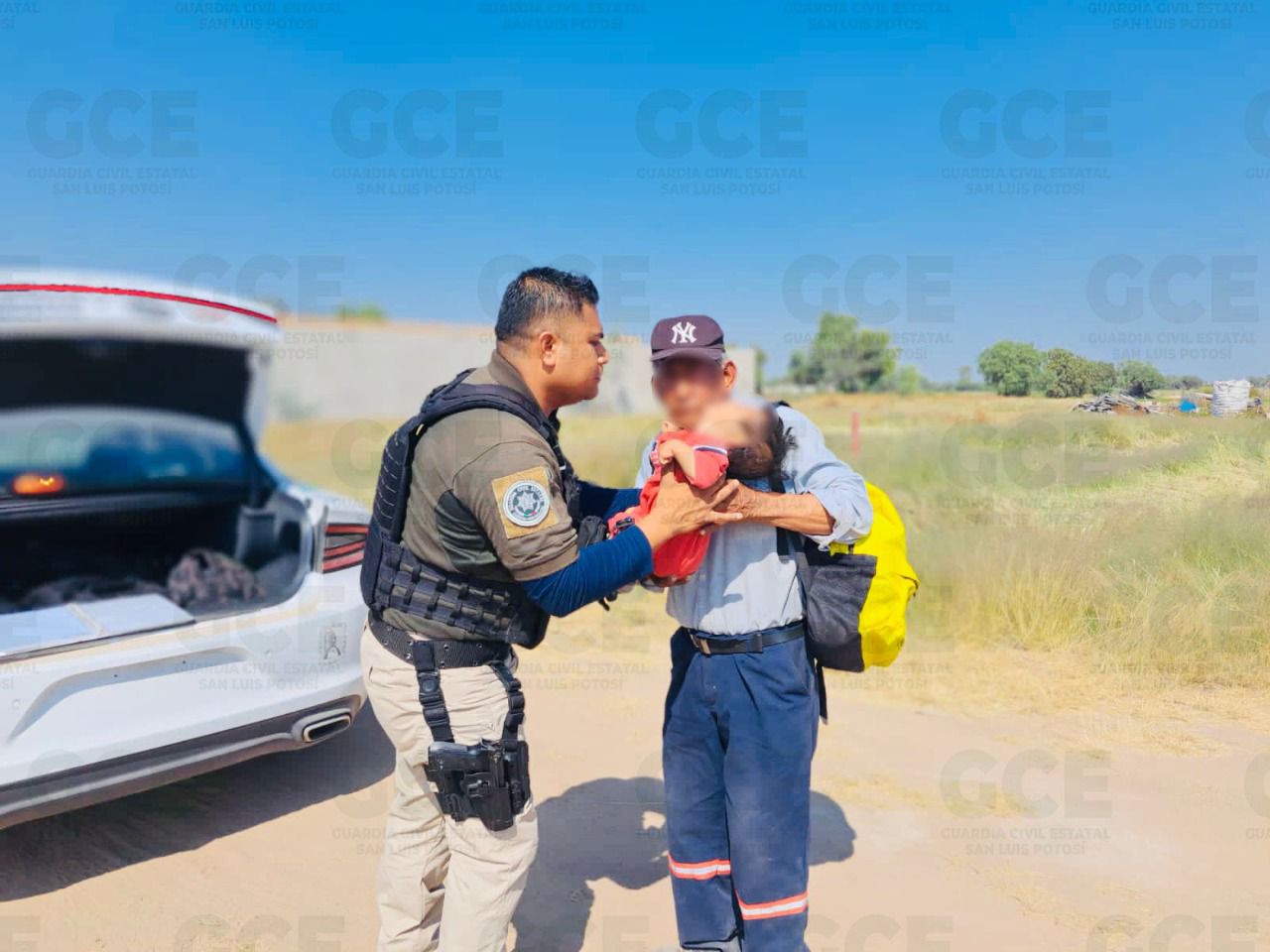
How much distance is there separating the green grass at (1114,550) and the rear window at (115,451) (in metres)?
0.42

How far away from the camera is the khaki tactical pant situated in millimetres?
2082

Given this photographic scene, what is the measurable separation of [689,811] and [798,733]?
389mm

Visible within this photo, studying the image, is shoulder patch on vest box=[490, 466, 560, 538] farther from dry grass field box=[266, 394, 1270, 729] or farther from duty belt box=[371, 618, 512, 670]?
dry grass field box=[266, 394, 1270, 729]

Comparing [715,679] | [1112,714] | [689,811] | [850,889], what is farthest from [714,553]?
[1112,714]

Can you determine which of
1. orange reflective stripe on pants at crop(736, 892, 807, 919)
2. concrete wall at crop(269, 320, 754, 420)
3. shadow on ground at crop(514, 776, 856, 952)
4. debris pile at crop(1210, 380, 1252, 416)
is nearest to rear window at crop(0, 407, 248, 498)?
shadow on ground at crop(514, 776, 856, 952)

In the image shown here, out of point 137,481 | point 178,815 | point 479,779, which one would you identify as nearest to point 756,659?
point 479,779

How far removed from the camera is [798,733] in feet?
7.30

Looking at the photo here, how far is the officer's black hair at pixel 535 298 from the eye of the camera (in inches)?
83.6

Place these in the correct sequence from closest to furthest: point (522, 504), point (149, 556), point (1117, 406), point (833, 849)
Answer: point (522, 504) < point (833, 849) < point (1117, 406) < point (149, 556)

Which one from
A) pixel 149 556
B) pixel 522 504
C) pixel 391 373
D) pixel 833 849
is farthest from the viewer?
pixel 391 373

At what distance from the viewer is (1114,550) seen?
17.4ft

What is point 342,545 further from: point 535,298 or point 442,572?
point 535,298

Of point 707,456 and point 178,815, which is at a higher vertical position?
point 707,456

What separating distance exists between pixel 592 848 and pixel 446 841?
3.59ft
